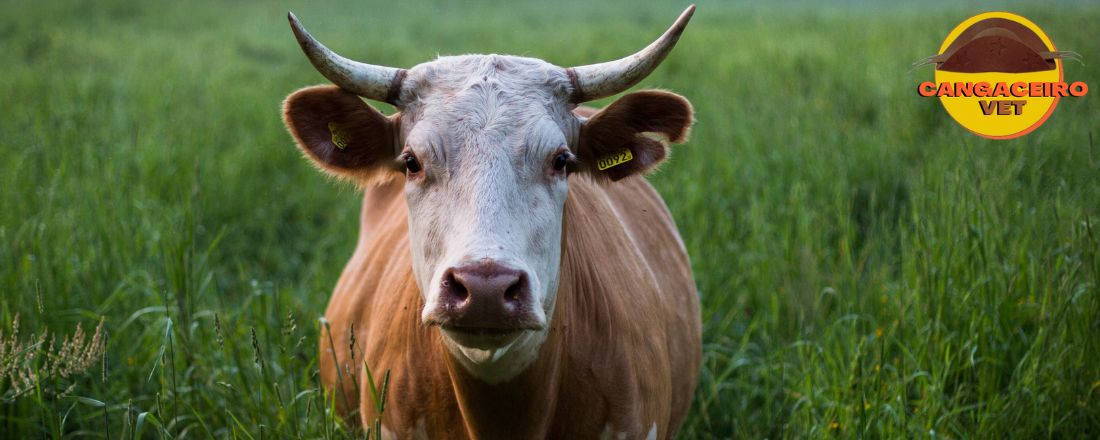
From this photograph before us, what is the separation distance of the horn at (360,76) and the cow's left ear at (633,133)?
0.57 m

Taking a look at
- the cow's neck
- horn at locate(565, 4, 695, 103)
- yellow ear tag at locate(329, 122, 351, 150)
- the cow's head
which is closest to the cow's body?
the cow's neck

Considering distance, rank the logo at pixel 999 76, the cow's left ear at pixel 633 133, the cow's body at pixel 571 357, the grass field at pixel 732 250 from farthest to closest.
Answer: the logo at pixel 999 76
the grass field at pixel 732 250
the cow's left ear at pixel 633 133
the cow's body at pixel 571 357

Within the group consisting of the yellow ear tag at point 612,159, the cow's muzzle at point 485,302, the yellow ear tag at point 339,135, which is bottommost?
the cow's muzzle at point 485,302

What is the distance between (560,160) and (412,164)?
41cm

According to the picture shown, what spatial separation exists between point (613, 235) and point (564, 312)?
571 millimetres

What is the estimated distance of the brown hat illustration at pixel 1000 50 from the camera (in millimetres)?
4945

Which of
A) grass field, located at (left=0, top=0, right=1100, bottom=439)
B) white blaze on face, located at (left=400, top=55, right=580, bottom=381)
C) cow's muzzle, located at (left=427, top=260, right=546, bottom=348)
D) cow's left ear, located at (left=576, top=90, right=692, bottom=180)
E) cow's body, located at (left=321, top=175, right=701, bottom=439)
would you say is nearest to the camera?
cow's muzzle, located at (left=427, top=260, right=546, bottom=348)

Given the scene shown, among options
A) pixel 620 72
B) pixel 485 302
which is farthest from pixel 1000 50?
pixel 485 302

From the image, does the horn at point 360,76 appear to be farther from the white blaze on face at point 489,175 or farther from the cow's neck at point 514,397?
the cow's neck at point 514,397

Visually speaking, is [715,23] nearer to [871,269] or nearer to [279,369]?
[871,269]

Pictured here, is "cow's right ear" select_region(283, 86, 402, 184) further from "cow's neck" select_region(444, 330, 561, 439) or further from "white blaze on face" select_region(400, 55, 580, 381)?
"cow's neck" select_region(444, 330, 561, 439)

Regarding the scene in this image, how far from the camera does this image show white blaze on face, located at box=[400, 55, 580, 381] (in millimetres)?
2189

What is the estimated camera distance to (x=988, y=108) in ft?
15.9

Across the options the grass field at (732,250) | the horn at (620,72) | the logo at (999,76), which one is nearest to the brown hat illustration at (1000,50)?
the logo at (999,76)
